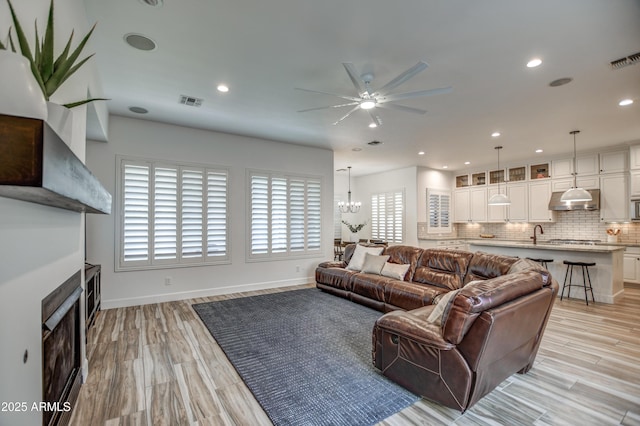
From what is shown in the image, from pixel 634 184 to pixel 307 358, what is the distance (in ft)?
24.5

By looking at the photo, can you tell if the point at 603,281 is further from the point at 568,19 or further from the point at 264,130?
the point at 264,130

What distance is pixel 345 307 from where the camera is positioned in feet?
15.6

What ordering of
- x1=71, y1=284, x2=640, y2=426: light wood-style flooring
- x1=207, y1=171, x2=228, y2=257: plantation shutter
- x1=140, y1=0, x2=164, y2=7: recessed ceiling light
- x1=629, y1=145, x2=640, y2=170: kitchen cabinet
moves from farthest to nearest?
x1=629, y1=145, x2=640, y2=170: kitchen cabinet
x1=207, y1=171, x2=228, y2=257: plantation shutter
x1=140, y1=0, x2=164, y2=7: recessed ceiling light
x1=71, y1=284, x2=640, y2=426: light wood-style flooring

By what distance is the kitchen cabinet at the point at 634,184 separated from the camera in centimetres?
611

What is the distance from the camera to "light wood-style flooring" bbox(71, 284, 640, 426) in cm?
215

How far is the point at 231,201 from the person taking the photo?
570cm

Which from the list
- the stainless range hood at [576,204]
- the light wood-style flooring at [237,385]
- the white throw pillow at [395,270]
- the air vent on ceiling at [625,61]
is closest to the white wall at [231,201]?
the light wood-style flooring at [237,385]

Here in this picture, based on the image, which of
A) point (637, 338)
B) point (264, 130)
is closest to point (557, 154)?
point (637, 338)

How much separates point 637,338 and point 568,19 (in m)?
3.67

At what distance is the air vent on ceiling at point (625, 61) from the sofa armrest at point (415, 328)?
3.16m

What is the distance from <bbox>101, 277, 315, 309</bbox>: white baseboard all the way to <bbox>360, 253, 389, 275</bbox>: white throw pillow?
1793 mm

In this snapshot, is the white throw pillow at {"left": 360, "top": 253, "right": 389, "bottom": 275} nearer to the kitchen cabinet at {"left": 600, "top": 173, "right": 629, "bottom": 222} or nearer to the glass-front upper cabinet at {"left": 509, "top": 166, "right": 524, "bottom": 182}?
the glass-front upper cabinet at {"left": 509, "top": 166, "right": 524, "bottom": 182}

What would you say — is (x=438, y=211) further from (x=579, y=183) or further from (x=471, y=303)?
(x=471, y=303)

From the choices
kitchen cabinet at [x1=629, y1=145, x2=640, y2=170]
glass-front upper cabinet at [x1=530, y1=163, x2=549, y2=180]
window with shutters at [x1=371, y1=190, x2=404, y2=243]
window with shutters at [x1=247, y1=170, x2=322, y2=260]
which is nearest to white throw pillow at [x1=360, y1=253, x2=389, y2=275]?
window with shutters at [x1=247, y1=170, x2=322, y2=260]
